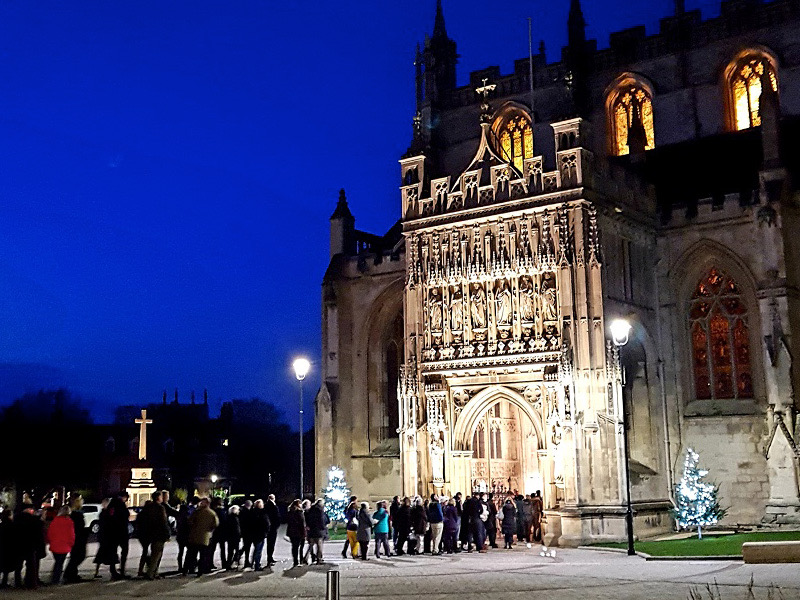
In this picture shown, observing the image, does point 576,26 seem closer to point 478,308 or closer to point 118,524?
point 478,308

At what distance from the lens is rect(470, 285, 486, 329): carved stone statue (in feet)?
103

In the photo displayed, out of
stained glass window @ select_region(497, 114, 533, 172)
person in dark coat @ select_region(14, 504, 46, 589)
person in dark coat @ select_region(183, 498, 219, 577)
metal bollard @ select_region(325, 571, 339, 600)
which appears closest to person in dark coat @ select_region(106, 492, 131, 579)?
person in dark coat @ select_region(183, 498, 219, 577)

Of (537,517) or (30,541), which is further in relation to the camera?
(537,517)

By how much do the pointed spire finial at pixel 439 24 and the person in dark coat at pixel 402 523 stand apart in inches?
1116

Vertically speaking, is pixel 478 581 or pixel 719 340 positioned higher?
pixel 719 340

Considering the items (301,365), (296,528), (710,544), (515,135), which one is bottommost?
(710,544)

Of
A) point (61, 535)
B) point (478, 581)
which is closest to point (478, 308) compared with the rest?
point (478, 581)

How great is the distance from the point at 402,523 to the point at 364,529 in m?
1.18

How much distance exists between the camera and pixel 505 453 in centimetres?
3509

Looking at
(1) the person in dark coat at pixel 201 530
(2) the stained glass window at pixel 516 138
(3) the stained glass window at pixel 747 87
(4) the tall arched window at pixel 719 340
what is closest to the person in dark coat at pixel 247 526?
(1) the person in dark coat at pixel 201 530

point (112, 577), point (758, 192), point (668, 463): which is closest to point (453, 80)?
point (758, 192)

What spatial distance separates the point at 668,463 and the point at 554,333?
6083 mm

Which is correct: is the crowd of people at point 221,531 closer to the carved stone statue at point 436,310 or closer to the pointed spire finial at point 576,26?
the carved stone statue at point 436,310

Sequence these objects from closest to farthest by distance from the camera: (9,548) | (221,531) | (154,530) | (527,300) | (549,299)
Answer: (9,548) < (154,530) < (221,531) < (549,299) < (527,300)
